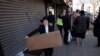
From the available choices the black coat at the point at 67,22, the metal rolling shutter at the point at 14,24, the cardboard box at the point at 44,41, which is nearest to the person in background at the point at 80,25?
the black coat at the point at 67,22

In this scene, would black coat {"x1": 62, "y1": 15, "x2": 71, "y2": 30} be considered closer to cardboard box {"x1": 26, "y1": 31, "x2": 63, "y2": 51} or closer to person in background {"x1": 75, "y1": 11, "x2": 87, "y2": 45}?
person in background {"x1": 75, "y1": 11, "x2": 87, "y2": 45}

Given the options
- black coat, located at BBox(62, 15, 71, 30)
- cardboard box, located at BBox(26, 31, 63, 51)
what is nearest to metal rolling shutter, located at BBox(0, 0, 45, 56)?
cardboard box, located at BBox(26, 31, 63, 51)

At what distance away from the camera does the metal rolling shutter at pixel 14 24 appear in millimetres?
7209

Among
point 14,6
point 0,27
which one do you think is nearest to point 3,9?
point 0,27

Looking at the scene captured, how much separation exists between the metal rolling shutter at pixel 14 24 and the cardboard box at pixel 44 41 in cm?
102

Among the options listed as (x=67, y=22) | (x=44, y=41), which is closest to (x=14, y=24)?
(x=44, y=41)

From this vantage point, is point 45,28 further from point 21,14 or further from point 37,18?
point 37,18

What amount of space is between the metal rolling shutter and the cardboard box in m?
1.02

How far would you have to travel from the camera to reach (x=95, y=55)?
9.77 metres

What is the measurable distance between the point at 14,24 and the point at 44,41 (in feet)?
7.24

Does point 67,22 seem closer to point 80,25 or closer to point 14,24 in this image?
point 80,25

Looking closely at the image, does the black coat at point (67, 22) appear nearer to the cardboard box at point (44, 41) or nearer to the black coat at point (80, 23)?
the black coat at point (80, 23)

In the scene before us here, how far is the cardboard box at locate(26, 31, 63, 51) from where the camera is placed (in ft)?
20.8

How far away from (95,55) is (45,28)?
329 cm
